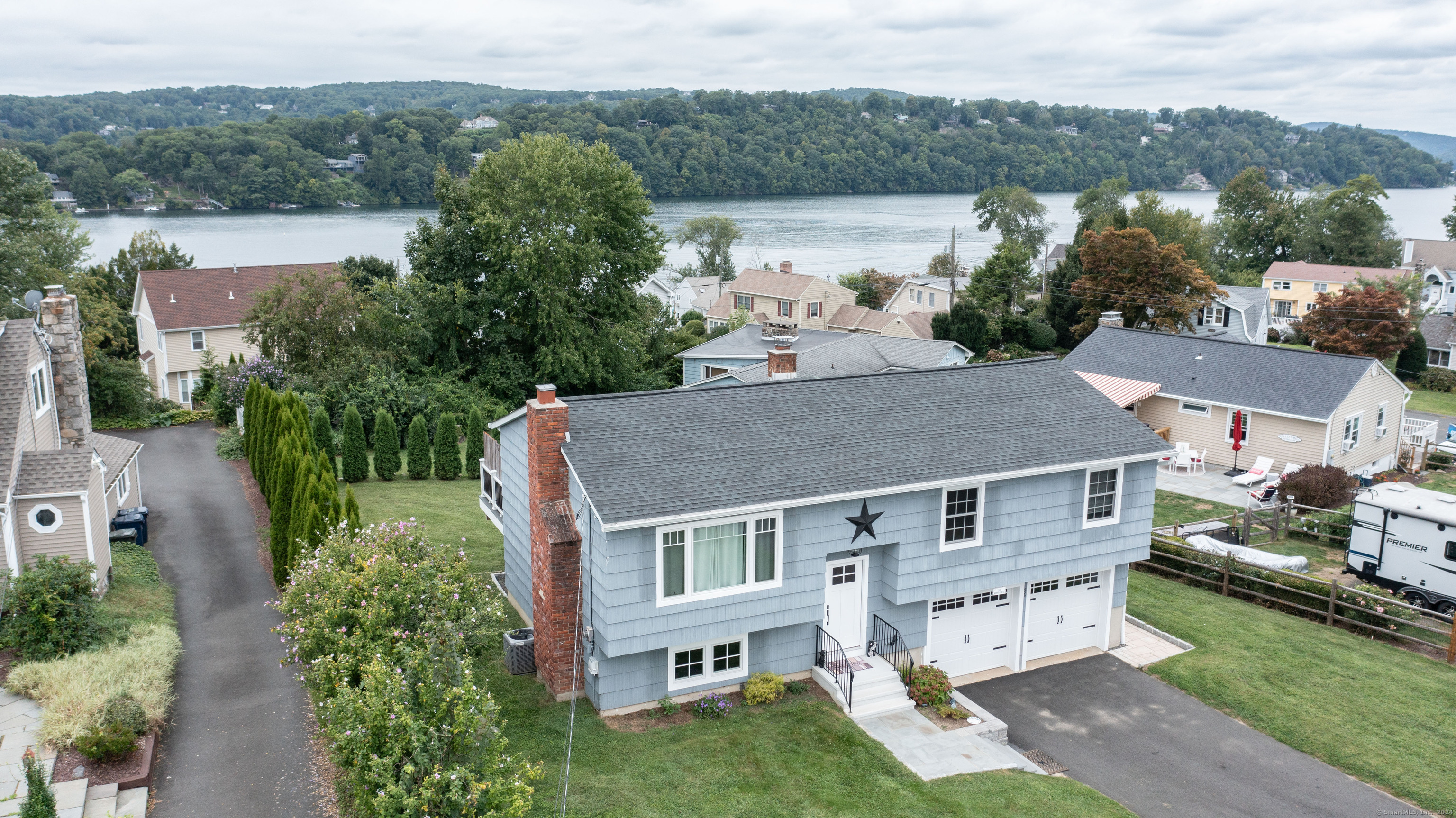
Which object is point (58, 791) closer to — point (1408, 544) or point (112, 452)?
point (112, 452)

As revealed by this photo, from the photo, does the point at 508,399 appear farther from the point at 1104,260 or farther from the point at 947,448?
the point at 1104,260

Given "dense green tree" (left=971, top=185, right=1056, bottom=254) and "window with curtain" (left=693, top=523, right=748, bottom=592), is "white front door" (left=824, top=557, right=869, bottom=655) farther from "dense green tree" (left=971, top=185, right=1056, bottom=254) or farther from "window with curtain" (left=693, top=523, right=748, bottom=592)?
"dense green tree" (left=971, top=185, right=1056, bottom=254)

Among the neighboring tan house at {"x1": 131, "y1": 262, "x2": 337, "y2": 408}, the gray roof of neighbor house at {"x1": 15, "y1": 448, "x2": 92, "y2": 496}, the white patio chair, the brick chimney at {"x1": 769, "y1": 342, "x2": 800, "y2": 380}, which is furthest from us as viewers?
the neighboring tan house at {"x1": 131, "y1": 262, "x2": 337, "y2": 408}

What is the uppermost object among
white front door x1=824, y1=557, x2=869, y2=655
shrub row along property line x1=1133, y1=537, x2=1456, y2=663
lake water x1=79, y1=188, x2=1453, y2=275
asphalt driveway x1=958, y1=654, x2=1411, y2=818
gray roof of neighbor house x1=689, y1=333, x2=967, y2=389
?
lake water x1=79, y1=188, x2=1453, y2=275

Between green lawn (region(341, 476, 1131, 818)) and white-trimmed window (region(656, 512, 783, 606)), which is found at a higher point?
white-trimmed window (region(656, 512, 783, 606))

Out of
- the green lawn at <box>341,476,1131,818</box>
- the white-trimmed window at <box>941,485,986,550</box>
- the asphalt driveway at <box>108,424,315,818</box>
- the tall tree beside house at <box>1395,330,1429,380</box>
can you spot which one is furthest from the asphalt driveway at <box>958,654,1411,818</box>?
the tall tree beside house at <box>1395,330,1429,380</box>

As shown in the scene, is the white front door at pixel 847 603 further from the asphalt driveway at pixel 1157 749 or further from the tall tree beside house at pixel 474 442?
the tall tree beside house at pixel 474 442

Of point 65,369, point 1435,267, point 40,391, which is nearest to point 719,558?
point 40,391
